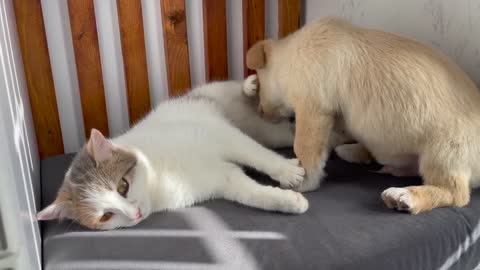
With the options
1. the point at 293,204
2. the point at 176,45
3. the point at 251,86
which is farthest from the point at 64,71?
the point at 293,204

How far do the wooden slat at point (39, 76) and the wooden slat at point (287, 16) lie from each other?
33.6 inches

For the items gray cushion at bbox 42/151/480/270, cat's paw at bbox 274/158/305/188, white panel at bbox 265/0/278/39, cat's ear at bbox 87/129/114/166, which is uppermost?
white panel at bbox 265/0/278/39

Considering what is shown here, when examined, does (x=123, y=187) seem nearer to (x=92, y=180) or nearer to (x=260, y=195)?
(x=92, y=180)

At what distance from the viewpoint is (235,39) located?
1.81 meters

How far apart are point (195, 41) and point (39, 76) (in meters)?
0.57

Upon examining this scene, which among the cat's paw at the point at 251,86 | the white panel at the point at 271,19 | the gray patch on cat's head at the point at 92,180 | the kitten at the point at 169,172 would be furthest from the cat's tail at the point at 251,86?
the gray patch on cat's head at the point at 92,180

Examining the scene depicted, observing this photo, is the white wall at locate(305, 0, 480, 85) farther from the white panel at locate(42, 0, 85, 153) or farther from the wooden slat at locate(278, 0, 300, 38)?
the white panel at locate(42, 0, 85, 153)

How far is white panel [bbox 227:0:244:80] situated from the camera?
5.79 feet

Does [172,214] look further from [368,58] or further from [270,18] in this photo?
[270,18]

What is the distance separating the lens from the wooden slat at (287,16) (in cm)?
177

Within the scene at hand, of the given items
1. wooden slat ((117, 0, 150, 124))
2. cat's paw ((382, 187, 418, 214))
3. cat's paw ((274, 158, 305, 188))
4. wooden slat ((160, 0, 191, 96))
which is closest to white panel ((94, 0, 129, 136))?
wooden slat ((117, 0, 150, 124))

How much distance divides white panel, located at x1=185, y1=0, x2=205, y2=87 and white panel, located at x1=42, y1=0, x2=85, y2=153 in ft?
1.39

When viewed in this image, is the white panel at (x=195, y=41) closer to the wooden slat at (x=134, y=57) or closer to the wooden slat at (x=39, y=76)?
the wooden slat at (x=134, y=57)

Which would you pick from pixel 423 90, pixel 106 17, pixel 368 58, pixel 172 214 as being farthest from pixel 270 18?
pixel 172 214
